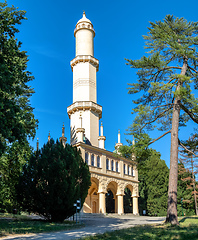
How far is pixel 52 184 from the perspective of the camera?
19.0 meters

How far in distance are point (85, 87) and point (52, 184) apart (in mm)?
23768

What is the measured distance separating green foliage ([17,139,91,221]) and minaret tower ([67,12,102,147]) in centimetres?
1593

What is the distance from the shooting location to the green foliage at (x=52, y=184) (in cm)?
1892

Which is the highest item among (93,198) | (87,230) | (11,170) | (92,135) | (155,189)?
A: (92,135)

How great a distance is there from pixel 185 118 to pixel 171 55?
4.62 meters

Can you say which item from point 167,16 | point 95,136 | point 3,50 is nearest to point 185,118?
point 167,16

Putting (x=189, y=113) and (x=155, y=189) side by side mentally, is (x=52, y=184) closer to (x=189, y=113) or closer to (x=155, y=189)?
(x=189, y=113)

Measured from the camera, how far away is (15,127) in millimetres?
13750

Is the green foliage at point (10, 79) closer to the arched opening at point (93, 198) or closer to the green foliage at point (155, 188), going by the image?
the arched opening at point (93, 198)

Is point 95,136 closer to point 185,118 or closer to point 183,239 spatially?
point 185,118

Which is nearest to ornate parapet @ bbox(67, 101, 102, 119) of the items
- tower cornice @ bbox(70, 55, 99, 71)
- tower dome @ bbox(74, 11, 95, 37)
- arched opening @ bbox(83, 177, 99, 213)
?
tower cornice @ bbox(70, 55, 99, 71)

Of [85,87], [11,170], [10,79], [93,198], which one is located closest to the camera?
[10,79]

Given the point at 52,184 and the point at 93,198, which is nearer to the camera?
the point at 52,184

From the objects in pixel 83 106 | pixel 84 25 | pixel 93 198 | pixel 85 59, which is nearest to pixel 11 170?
pixel 83 106
